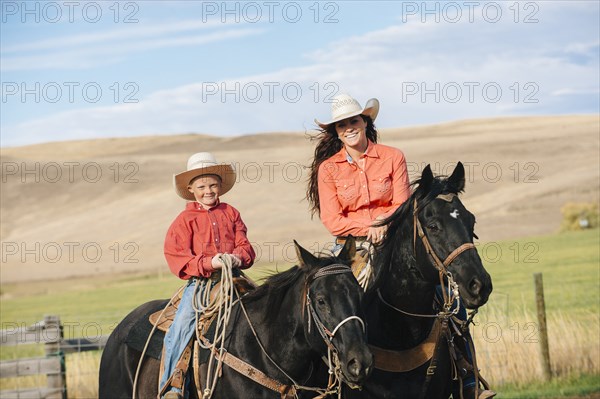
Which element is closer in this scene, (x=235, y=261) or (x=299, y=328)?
(x=299, y=328)

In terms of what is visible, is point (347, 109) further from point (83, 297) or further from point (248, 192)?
point (248, 192)

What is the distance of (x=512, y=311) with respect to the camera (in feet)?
62.0

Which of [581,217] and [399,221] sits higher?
[581,217]

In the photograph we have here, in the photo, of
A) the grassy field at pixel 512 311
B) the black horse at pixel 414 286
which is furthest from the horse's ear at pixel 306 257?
the grassy field at pixel 512 311

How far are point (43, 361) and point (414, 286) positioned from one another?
7.92 meters

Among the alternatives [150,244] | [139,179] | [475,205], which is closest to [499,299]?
[475,205]

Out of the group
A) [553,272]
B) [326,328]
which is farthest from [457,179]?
[553,272]

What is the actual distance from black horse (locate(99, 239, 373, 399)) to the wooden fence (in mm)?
6126

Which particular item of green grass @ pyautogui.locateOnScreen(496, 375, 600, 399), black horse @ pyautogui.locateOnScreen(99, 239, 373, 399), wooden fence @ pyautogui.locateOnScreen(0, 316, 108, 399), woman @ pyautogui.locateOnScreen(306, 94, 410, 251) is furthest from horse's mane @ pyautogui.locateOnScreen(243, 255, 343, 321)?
wooden fence @ pyautogui.locateOnScreen(0, 316, 108, 399)

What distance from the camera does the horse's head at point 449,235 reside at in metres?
5.82

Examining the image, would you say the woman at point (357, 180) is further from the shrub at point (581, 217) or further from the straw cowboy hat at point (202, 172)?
the shrub at point (581, 217)

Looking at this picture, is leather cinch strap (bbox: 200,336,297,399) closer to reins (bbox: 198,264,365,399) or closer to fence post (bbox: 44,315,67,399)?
reins (bbox: 198,264,365,399)

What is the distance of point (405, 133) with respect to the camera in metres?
74.9

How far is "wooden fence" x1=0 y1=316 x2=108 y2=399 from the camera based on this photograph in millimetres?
12633
